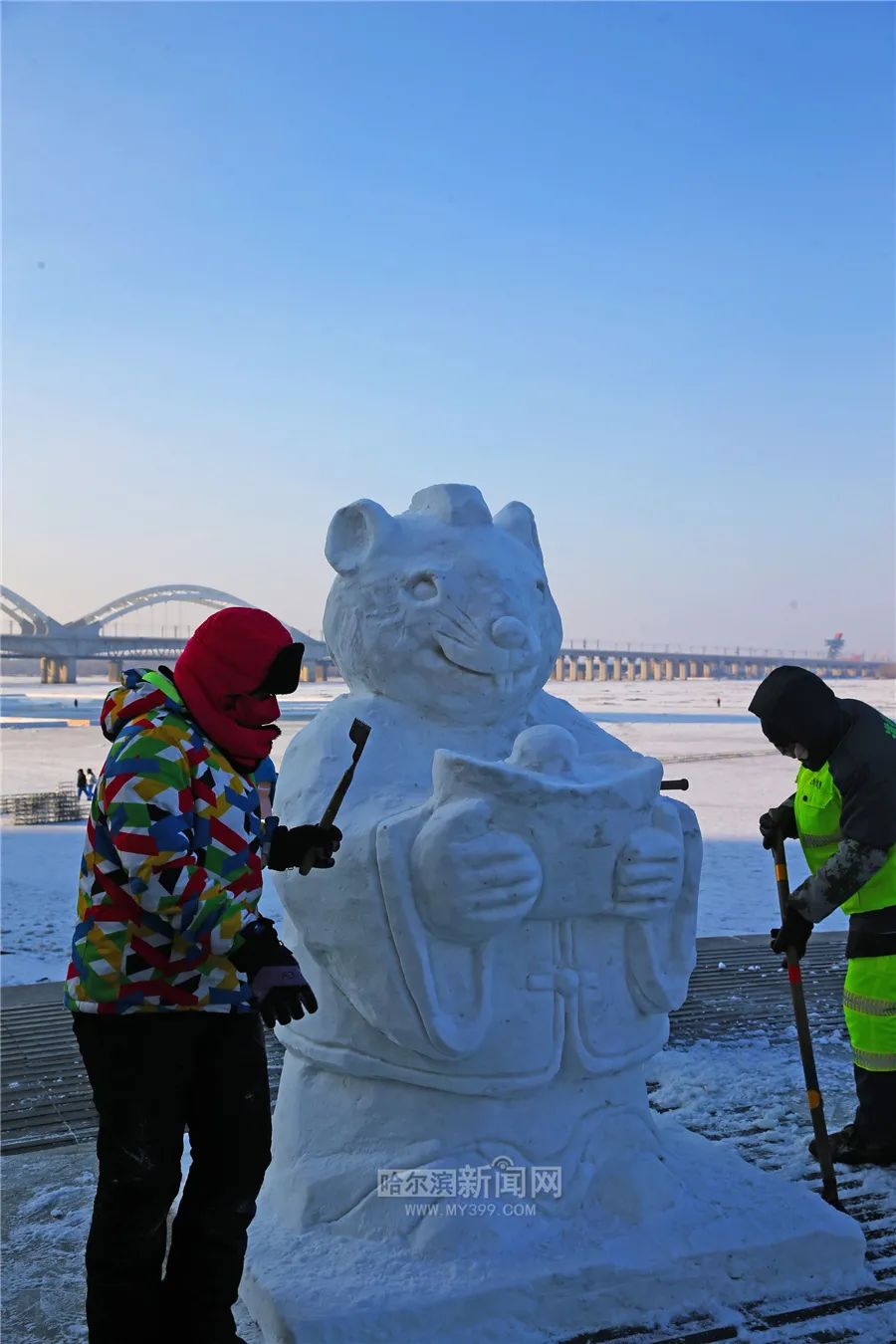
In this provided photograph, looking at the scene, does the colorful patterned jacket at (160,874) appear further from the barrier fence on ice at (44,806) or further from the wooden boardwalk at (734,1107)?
the barrier fence on ice at (44,806)

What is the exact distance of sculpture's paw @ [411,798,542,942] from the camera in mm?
2537

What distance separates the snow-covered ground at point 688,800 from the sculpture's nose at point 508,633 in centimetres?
417

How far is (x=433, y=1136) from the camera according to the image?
2.74 meters

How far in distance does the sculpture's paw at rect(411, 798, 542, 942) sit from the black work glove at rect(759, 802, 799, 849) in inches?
49.1

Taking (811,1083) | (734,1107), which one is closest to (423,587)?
(811,1083)

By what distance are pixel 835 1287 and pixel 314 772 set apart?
1.77 meters

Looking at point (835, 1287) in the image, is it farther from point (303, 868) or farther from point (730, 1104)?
point (303, 868)

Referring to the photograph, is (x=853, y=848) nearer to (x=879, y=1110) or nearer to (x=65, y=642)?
(x=879, y=1110)

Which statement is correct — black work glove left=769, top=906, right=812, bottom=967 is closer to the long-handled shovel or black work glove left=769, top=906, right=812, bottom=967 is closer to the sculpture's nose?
the long-handled shovel

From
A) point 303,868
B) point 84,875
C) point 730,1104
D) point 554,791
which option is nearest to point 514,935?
point 554,791

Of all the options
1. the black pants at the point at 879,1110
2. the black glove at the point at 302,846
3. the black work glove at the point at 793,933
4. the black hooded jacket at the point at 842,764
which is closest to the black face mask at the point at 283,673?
the black glove at the point at 302,846

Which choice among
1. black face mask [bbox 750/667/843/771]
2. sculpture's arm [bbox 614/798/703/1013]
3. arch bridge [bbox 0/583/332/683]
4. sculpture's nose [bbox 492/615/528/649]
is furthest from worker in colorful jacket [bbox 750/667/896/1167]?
arch bridge [bbox 0/583/332/683]

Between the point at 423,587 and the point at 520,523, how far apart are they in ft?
1.76

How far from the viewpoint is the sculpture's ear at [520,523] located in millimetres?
3367
